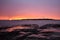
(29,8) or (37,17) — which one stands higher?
(29,8)

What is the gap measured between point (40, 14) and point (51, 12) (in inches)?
5.7

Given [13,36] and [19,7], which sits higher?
[19,7]

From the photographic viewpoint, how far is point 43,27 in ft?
4.94

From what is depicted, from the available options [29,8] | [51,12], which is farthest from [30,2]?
[51,12]

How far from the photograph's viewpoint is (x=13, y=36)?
1499mm

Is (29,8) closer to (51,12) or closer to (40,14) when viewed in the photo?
(40,14)

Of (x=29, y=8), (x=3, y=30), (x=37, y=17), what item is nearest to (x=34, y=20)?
(x=37, y=17)

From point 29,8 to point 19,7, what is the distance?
134mm

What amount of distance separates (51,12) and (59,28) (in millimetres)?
230

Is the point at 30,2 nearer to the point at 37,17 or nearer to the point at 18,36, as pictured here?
the point at 37,17

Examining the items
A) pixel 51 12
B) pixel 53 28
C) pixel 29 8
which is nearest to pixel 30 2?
pixel 29 8

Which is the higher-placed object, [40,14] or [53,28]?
[40,14]

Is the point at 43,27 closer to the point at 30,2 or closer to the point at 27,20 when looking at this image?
the point at 27,20

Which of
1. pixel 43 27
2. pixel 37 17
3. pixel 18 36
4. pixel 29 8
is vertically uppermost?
pixel 29 8
